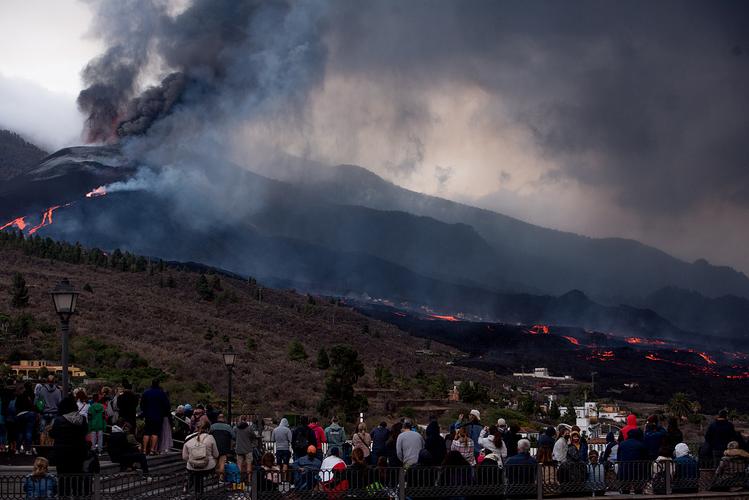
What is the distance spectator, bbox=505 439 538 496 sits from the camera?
1791cm

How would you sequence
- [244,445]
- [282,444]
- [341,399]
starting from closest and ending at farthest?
[244,445], [282,444], [341,399]

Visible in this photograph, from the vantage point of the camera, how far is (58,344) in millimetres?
59938

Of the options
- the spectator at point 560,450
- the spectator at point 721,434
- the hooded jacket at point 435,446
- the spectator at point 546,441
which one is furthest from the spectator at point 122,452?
the spectator at point 721,434

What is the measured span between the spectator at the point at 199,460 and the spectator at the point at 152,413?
440 cm

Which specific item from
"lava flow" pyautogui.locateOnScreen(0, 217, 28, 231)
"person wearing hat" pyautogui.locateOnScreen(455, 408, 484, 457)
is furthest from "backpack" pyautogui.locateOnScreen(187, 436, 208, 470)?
"lava flow" pyautogui.locateOnScreen(0, 217, 28, 231)

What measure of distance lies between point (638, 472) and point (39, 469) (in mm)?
10621

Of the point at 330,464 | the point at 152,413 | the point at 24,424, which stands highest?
the point at 152,413

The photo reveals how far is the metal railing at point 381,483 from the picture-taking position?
50.3ft

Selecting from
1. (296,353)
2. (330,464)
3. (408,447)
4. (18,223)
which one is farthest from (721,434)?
(18,223)

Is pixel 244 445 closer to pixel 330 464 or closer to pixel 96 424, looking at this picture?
pixel 96 424

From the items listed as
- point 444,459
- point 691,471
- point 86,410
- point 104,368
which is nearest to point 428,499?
point 444,459

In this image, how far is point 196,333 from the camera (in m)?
78.6

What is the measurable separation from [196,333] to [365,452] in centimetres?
5902

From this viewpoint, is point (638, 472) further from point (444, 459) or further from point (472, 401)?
point (472, 401)
